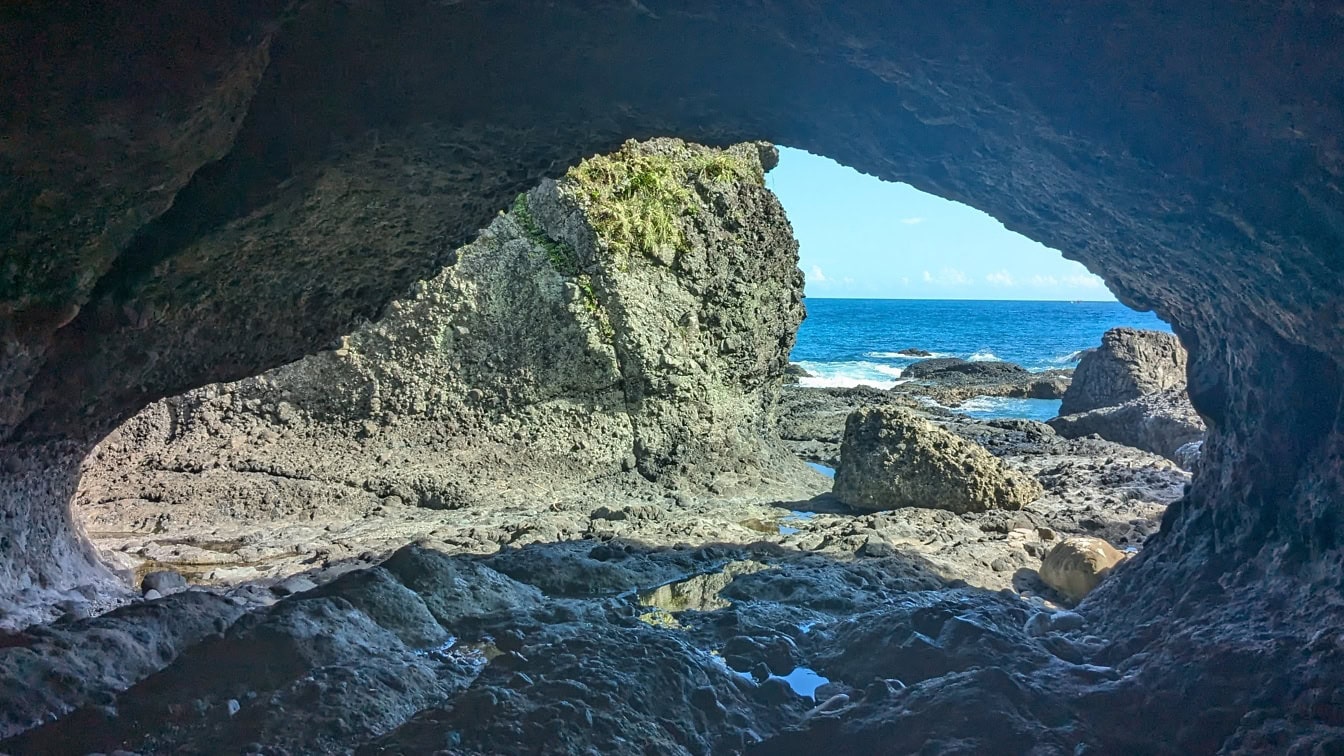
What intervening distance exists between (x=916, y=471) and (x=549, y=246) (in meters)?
3.72

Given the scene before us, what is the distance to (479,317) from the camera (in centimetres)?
791

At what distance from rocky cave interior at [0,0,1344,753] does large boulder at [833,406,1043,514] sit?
314 cm

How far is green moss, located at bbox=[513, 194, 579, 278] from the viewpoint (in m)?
8.07

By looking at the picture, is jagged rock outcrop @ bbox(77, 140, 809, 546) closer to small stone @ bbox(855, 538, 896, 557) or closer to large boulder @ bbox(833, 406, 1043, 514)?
large boulder @ bbox(833, 406, 1043, 514)

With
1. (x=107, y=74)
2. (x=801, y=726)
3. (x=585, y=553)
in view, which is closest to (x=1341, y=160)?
(x=801, y=726)

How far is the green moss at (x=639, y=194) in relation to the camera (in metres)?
8.10

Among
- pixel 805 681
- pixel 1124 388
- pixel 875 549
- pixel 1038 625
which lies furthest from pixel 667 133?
pixel 1124 388

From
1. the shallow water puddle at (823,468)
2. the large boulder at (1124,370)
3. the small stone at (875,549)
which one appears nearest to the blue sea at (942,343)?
the large boulder at (1124,370)

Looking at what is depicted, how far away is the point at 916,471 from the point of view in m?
7.59

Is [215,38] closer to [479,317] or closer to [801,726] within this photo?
[801,726]

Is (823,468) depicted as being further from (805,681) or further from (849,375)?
(849,375)

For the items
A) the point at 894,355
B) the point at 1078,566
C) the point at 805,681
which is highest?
the point at 1078,566

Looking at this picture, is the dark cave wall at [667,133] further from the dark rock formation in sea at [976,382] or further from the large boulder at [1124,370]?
the dark rock formation in sea at [976,382]

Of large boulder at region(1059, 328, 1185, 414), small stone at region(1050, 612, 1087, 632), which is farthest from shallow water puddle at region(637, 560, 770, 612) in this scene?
large boulder at region(1059, 328, 1185, 414)
